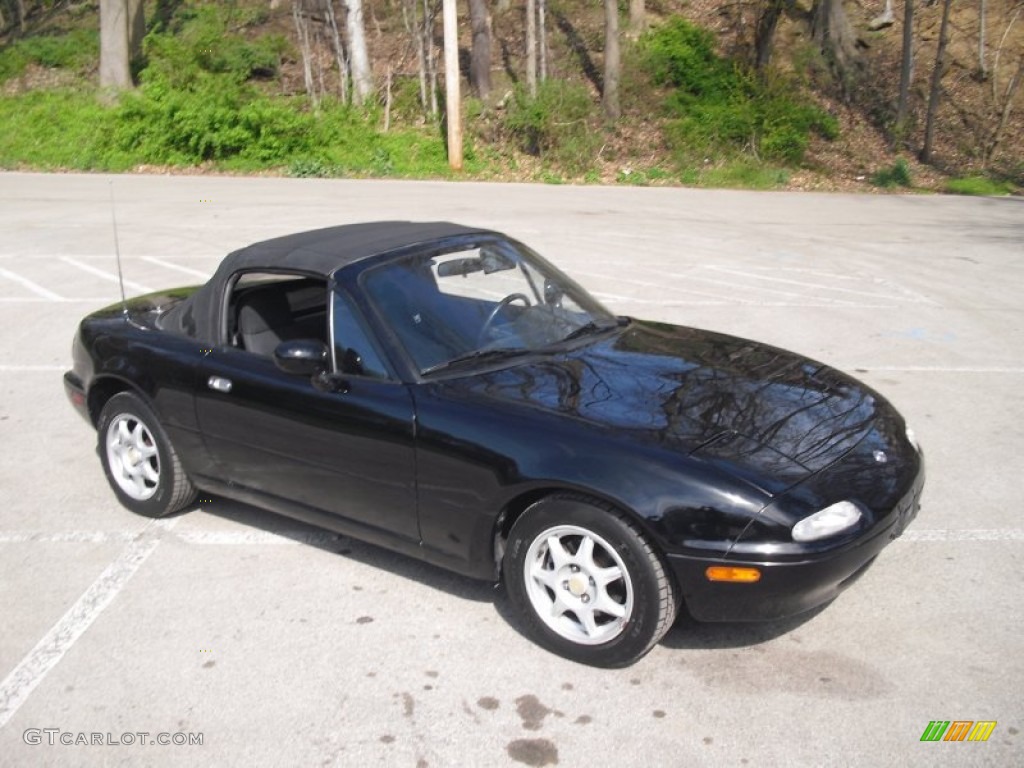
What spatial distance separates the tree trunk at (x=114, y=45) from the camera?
90.3 feet

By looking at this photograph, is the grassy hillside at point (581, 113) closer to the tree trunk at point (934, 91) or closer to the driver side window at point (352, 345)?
the tree trunk at point (934, 91)

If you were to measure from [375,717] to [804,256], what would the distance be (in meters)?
10.5

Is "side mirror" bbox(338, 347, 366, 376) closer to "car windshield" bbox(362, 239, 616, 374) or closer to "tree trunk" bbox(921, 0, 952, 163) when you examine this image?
"car windshield" bbox(362, 239, 616, 374)

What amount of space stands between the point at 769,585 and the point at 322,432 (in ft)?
6.26

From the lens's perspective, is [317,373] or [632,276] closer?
[317,373]

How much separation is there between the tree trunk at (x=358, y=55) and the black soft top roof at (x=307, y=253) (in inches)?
908

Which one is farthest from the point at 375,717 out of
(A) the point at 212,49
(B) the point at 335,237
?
(A) the point at 212,49

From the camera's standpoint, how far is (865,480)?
12.4 ft

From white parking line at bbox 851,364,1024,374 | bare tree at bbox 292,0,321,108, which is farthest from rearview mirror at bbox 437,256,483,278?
bare tree at bbox 292,0,321,108

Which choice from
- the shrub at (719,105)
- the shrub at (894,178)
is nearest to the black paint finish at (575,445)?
the shrub at (894,178)

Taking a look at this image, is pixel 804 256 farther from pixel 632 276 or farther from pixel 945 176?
pixel 945 176

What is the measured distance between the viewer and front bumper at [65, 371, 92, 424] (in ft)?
18.0

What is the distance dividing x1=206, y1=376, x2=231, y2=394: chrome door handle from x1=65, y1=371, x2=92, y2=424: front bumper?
115 cm

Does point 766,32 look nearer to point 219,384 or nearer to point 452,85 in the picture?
point 452,85
